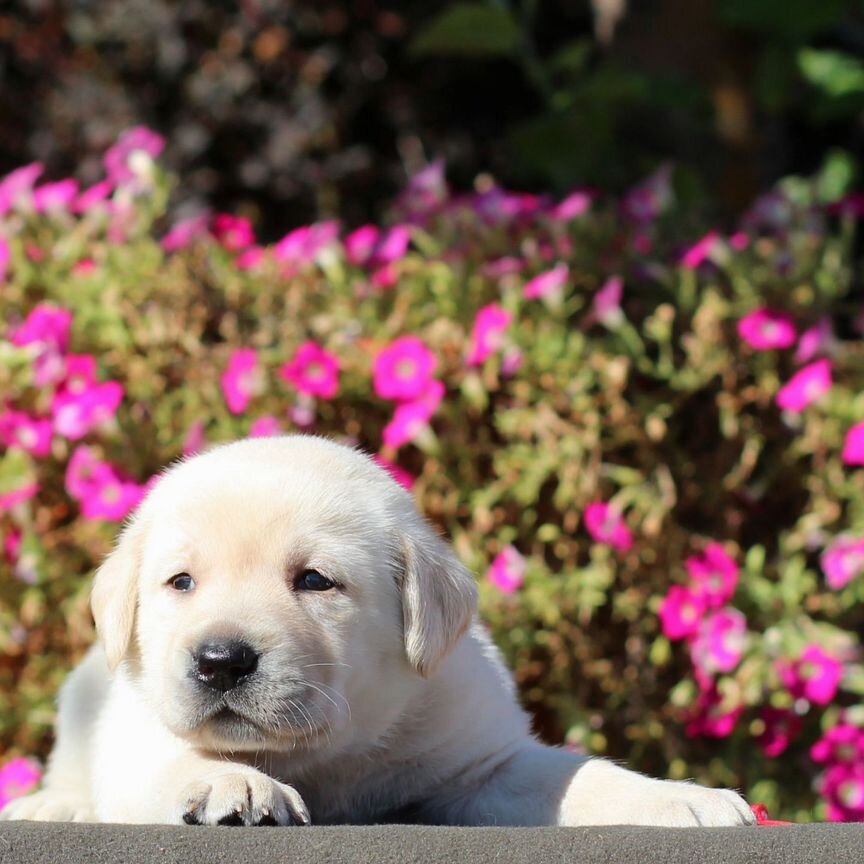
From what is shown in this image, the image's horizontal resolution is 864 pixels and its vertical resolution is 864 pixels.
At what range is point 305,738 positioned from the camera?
2.27 metres

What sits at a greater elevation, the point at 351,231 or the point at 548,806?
the point at 548,806

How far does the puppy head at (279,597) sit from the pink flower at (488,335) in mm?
1616

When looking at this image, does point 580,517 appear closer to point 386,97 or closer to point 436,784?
point 436,784


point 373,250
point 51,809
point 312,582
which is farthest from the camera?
point 373,250

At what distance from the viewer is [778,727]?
14.2 feet

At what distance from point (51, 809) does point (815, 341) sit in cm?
283

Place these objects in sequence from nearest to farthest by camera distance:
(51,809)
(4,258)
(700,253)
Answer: (51,809) → (700,253) → (4,258)

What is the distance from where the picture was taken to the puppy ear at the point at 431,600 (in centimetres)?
242

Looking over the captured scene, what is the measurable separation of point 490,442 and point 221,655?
7.70 feet

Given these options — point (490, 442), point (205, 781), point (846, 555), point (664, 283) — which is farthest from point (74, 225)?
point (205, 781)

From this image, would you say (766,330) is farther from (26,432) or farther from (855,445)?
(26,432)

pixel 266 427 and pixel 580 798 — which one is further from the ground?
pixel 580 798

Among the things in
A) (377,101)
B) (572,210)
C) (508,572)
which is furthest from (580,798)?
(377,101)

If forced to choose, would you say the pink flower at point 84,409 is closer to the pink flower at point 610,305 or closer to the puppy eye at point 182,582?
the pink flower at point 610,305
